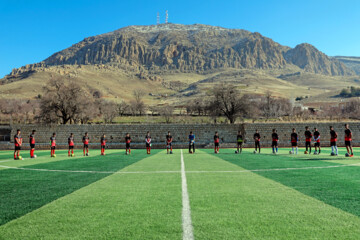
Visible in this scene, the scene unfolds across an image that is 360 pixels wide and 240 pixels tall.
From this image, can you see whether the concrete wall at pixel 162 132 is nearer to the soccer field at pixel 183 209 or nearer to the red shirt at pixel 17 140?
the red shirt at pixel 17 140

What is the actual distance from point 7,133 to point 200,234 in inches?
1647

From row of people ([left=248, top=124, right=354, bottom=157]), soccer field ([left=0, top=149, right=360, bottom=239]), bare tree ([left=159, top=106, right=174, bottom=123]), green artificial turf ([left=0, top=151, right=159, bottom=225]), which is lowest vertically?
green artificial turf ([left=0, top=151, right=159, bottom=225])

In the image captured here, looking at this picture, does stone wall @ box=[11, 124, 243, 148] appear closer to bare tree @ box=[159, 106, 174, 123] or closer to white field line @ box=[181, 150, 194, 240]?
bare tree @ box=[159, 106, 174, 123]

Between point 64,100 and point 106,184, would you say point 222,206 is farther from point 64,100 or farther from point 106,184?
point 64,100

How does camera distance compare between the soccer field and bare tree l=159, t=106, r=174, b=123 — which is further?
bare tree l=159, t=106, r=174, b=123

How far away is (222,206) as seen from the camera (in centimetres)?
547

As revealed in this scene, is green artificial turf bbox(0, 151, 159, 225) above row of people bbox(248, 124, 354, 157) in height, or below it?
below

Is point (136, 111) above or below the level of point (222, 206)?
above

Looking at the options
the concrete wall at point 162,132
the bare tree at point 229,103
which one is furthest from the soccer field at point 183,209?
the bare tree at point 229,103

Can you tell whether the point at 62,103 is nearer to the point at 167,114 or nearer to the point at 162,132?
the point at 162,132

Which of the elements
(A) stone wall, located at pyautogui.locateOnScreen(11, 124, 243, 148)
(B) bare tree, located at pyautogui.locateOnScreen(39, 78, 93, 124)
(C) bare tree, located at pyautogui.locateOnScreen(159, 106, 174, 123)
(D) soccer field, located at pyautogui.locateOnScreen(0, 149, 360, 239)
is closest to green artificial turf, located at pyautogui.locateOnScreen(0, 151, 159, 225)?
(D) soccer field, located at pyautogui.locateOnScreen(0, 149, 360, 239)

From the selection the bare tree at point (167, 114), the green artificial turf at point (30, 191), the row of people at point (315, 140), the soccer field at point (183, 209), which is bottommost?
the green artificial turf at point (30, 191)

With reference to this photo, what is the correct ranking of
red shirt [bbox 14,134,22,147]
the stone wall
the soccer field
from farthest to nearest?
the stone wall, red shirt [bbox 14,134,22,147], the soccer field

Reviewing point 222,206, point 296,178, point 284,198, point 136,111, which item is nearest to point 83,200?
point 222,206
